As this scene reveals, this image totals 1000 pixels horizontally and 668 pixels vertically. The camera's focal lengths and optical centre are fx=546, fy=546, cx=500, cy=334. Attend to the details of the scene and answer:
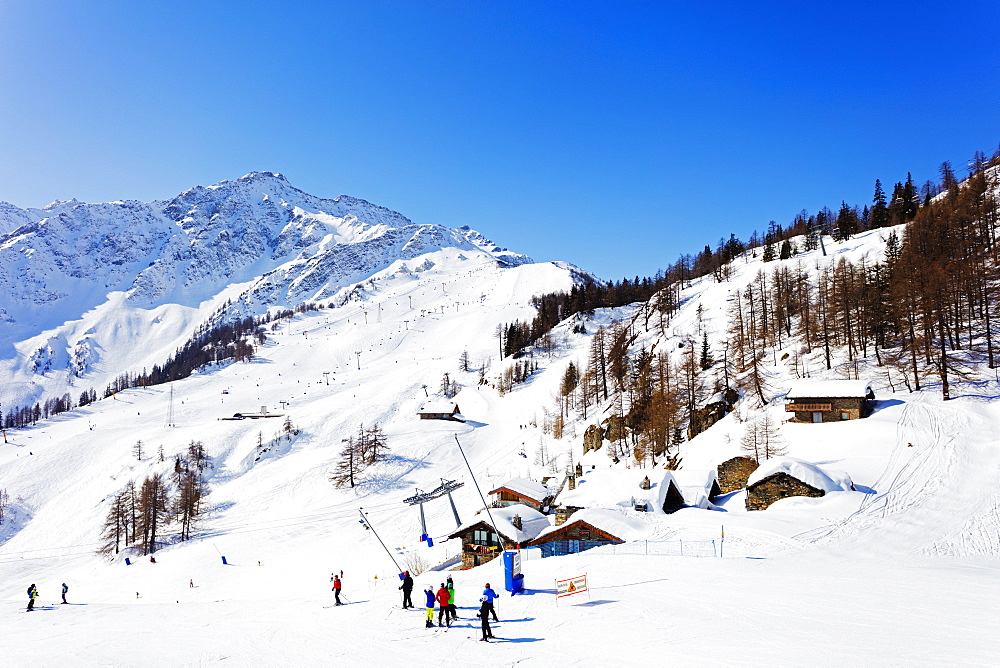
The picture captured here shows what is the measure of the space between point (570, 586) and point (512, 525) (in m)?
24.4

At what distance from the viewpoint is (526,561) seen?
2988 cm

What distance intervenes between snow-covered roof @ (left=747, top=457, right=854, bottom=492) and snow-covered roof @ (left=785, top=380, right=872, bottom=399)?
13765 mm

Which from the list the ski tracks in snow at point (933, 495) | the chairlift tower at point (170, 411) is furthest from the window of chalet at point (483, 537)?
the chairlift tower at point (170, 411)

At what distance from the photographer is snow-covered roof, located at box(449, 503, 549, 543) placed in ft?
139

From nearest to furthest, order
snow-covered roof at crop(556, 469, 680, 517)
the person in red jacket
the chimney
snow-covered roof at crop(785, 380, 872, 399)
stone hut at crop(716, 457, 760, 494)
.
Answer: the person in red jacket → snow-covered roof at crop(556, 469, 680, 517) → the chimney → stone hut at crop(716, 457, 760, 494) → snow-covered roof at crop(785, 380, 872, 399)

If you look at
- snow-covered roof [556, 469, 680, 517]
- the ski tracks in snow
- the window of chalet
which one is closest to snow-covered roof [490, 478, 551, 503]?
snow-covered roof [556, 469, 680, 517]

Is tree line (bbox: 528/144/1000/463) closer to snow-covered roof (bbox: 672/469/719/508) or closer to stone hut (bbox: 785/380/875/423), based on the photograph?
stone hut (bbox: 785/380/875/423)

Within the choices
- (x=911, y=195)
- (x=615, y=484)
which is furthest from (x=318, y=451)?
(x=911, y=195)

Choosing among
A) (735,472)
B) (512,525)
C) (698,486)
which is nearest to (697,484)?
(698,486)

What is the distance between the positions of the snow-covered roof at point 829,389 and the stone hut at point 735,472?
895 cm

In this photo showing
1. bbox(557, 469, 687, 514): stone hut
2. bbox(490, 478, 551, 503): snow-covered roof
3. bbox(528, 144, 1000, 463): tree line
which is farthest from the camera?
bbox(490, 478, 551, 503): snow-covered roof

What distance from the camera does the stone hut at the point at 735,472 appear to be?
4959cm

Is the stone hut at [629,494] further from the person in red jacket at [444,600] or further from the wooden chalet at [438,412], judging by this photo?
the wooden chalet at [438,412]

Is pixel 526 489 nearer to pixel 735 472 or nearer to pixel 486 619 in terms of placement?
pixel 735 472
